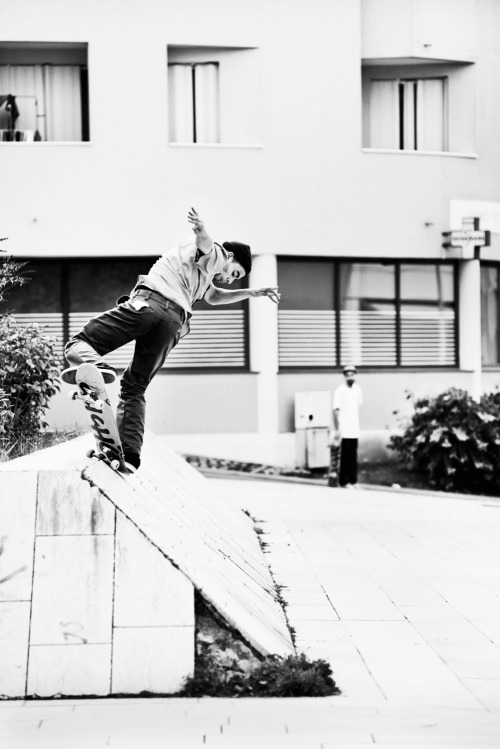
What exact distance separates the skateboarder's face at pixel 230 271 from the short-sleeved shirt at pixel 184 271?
6.1 inches

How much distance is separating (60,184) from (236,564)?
42.8ft

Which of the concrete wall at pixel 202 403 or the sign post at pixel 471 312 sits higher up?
the sign post at pixel 471 312

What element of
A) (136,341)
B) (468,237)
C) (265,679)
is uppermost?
(468,237)

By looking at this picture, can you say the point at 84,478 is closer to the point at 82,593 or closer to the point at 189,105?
the point at 82,593

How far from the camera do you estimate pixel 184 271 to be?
712 centimetres

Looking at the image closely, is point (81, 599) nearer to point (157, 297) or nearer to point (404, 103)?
point (157, 297)

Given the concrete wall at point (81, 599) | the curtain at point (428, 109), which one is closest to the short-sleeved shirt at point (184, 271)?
the concrete wall at point (81, 599)

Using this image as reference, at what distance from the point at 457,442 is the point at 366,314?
3.81m

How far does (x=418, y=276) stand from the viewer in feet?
70.1

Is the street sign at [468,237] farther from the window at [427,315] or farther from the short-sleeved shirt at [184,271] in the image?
the short-sleeved shirt at [184,271]

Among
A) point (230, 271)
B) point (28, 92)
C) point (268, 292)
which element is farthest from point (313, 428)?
point (230, 271)

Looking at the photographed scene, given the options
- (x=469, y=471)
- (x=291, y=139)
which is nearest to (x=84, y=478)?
(x=469, y=471)

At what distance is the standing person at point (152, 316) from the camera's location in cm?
682

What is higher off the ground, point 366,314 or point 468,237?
point 468,237
